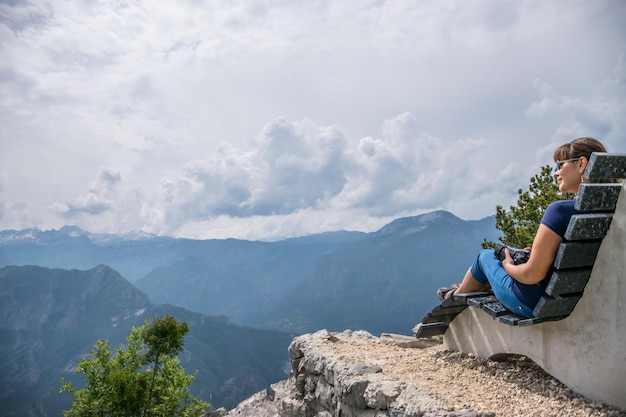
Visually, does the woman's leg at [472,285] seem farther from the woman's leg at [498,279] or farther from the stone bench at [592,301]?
the stone bench at [592,301]

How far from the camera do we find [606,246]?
4887mm

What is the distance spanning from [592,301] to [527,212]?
650 inches

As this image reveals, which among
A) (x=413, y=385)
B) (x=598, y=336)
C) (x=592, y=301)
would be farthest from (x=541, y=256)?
(x=413, y=385)

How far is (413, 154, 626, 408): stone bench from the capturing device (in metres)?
4.70

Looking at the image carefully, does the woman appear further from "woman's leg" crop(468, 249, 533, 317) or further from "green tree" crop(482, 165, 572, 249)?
"green tree" crop(482, 165, 572, 249)

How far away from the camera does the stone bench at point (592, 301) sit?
4.70m

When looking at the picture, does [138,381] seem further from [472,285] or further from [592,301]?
[592,301]

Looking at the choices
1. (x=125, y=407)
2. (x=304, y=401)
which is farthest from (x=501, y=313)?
(x=125, y=407)

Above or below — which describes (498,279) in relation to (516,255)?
below

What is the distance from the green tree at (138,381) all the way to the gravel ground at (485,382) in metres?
23.4

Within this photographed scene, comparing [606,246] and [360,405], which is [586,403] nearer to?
[606,246]

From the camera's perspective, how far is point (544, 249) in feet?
16.2

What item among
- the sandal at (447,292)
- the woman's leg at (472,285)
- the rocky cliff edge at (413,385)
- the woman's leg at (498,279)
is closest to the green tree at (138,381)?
the rocky cliff edge at (413,385)

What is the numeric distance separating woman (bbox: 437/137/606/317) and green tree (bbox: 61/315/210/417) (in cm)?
2703
